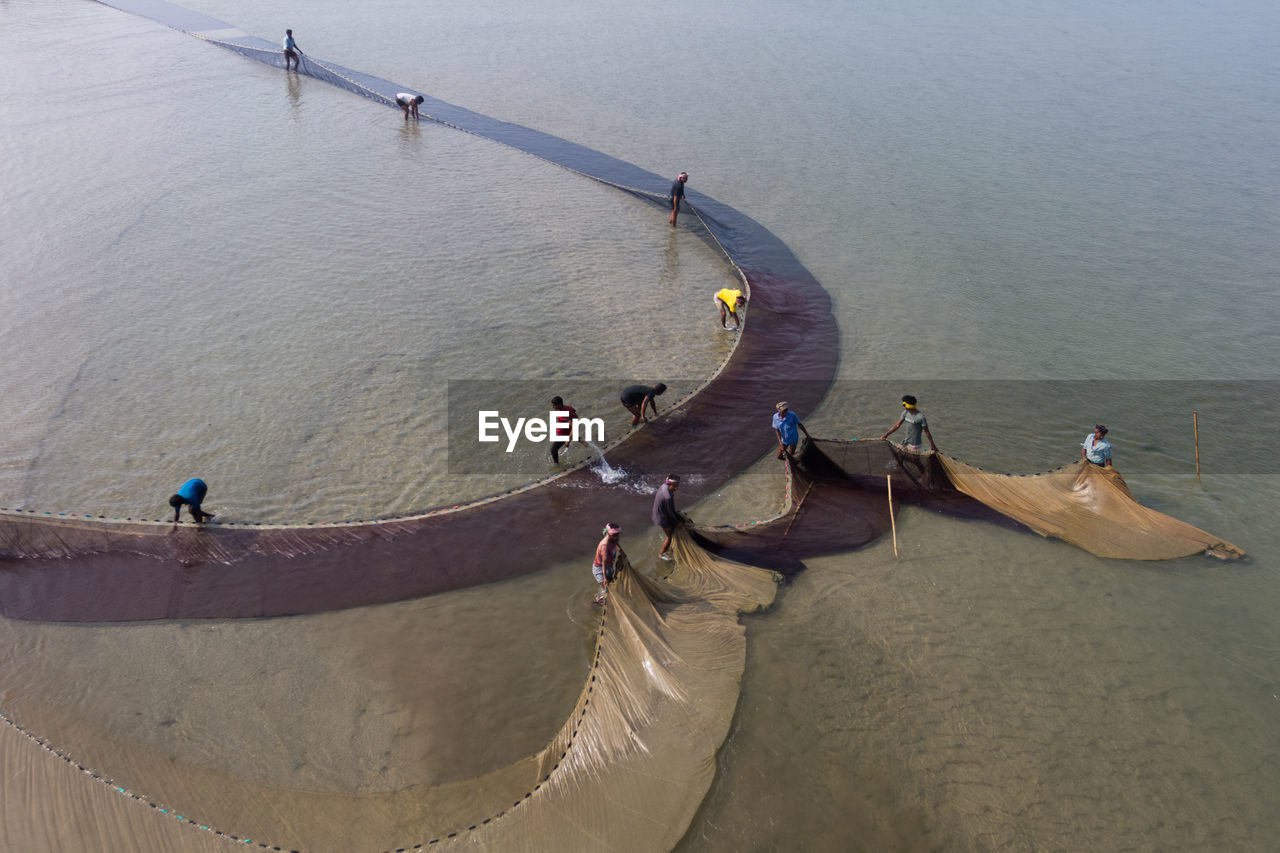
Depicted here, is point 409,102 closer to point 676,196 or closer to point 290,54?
point 290,54

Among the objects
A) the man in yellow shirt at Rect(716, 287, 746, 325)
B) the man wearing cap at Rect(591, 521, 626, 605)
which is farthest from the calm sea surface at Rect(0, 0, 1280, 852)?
the man wearing cap at Rect(591, 521, 626, 605)

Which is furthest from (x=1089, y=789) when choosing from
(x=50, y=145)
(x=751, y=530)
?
(x=50, y=145)

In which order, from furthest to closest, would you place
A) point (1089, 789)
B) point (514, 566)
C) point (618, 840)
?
→ point (514, 566), point (1089, 789), point (618, 840)

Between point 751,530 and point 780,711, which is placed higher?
point 751,530

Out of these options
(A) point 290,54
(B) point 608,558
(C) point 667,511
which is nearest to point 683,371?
(C) point 667,511

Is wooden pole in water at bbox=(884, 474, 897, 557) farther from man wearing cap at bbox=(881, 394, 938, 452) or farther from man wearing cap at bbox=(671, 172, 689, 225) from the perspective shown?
man wearing cap at bbox=(671, 172, 689, 225)

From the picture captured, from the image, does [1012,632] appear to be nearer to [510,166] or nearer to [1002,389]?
[1002,389]
